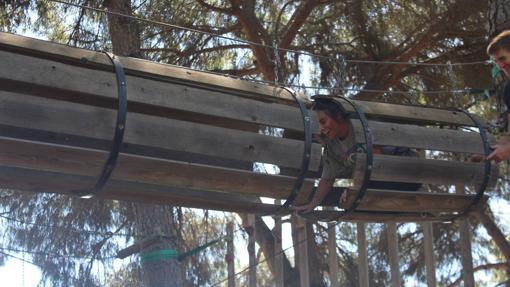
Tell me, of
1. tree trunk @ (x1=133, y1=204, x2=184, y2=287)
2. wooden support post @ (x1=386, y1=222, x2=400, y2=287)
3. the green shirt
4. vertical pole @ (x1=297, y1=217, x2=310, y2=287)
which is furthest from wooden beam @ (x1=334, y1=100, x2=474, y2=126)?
tree trunk @ (x1=133, y1=204, x2=184, y2=287)

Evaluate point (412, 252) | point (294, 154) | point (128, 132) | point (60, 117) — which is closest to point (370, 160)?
point (294, 154)

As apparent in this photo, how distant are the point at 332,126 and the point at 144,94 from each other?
3.44ft

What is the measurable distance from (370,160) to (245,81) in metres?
0.73

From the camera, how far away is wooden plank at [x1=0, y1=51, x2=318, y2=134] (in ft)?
9.25

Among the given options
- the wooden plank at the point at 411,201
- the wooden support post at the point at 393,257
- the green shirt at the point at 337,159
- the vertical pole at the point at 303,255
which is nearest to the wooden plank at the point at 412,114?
the green shirt at the point at 337,159

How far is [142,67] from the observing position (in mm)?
3205

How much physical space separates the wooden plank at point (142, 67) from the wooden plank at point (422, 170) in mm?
541

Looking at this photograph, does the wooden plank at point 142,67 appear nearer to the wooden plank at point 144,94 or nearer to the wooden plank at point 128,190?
A: the wooden plank at point 144,94

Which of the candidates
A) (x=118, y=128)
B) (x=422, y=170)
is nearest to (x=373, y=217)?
(x=422, y=170)

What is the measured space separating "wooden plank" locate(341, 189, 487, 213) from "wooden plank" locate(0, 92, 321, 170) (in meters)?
0.45

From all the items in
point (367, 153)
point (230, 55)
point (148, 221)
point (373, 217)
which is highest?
point (230, 55)

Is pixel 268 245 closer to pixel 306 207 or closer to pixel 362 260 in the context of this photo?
pixel 362 260

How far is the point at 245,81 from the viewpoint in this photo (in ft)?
11.8

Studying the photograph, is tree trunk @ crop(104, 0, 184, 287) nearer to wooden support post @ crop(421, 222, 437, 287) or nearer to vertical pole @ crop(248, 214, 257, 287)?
vertical pole @ crop(248, 214, 257, 287)
